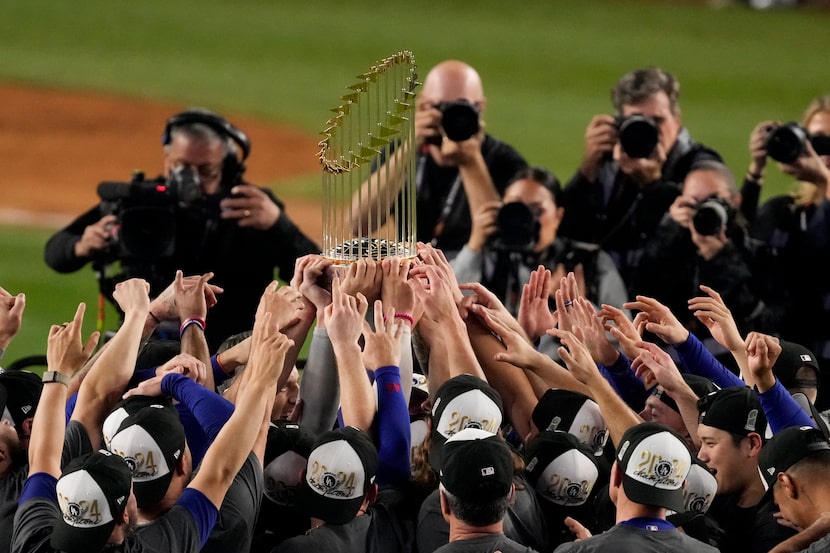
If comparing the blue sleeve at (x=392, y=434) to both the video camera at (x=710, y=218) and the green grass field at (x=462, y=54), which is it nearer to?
the video camera at (x=710, y=218)

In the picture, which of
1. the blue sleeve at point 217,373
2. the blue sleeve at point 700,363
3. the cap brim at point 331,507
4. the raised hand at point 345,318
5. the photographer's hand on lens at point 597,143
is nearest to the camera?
the cap brim at point 331,507

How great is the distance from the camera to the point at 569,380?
4.85 meters

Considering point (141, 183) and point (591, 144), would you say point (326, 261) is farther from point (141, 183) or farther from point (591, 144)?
point (591, 144)

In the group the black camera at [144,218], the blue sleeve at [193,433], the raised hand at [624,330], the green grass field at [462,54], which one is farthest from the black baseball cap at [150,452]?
the green grass field at [462,54]

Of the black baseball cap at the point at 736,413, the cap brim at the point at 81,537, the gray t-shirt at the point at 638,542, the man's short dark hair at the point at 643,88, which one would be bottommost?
the gray t-shirt at the point at 638,542

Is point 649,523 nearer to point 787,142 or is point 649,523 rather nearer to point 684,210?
point 684,210

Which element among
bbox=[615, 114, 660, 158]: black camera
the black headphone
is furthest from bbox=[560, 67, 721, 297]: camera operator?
the black headphone

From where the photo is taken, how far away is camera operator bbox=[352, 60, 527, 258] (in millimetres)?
7102

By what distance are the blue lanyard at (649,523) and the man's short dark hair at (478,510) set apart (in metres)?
0.37

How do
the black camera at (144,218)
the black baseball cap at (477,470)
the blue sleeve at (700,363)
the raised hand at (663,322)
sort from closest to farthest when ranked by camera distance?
the black baseball cap at (477,470) < the raised hand at (663,322) < the blue sleeve at (700,363) < the black camera at (144,218)

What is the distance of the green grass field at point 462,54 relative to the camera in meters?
16.5

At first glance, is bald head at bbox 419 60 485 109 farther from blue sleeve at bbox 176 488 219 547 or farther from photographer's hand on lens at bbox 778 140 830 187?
blue sleeve at bbox 176 488 219 547

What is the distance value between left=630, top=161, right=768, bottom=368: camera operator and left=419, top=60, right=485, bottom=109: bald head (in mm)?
1344

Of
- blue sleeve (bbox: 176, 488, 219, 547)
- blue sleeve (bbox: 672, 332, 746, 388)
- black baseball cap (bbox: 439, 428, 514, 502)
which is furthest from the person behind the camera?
blue sleeve (bbox: 672, 332, 746, 388)
